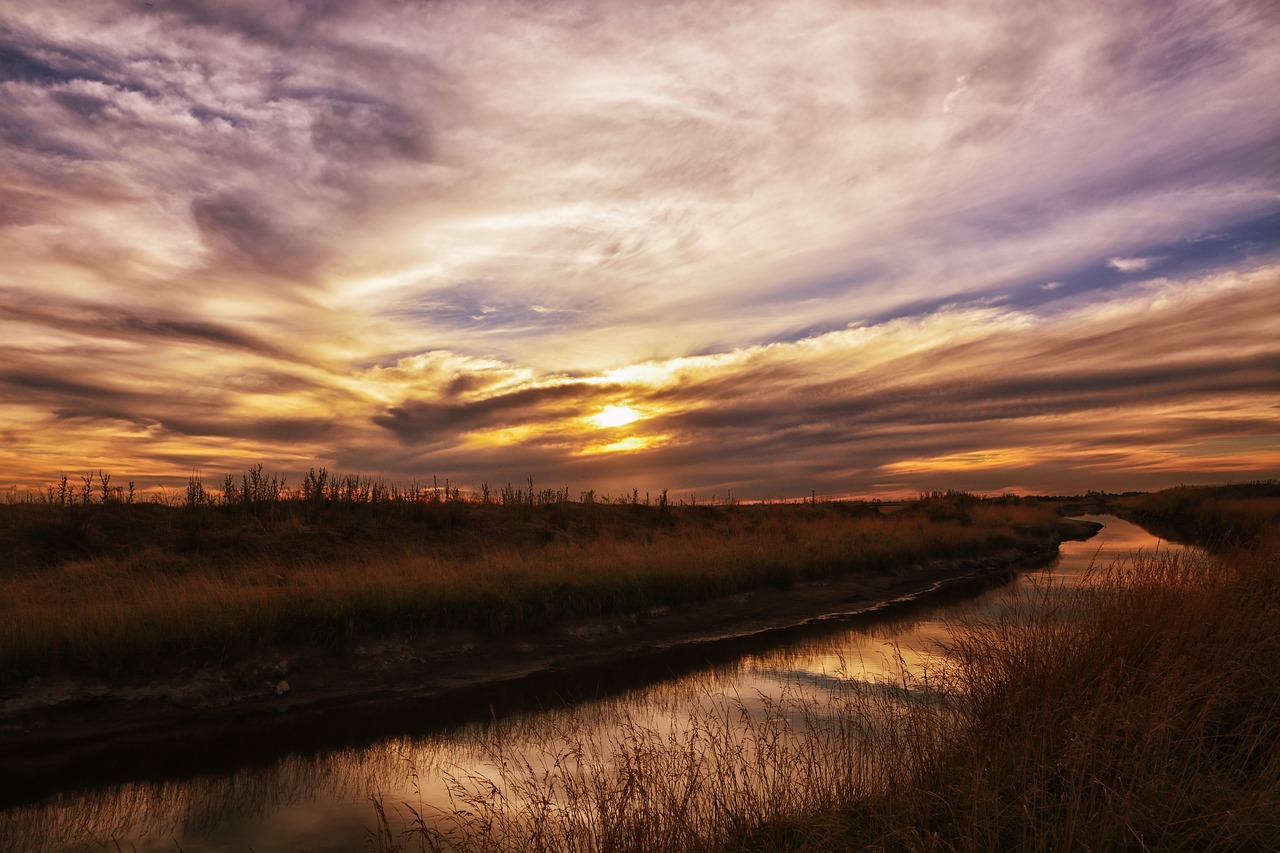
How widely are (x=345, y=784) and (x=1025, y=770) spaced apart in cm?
803

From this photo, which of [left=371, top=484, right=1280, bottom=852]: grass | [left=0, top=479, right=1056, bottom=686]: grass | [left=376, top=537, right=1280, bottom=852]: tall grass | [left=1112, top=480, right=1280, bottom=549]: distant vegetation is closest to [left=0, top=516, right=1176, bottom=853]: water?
[left=376, top=537, right=1280, bottom=852]: tall grass

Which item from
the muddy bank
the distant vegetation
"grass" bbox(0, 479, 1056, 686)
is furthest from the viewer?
the distant vegetation

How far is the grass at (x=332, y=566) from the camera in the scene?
13.6m

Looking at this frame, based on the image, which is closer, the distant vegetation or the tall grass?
the tall grass

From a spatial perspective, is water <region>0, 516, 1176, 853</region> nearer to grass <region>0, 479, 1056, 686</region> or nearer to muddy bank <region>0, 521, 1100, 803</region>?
muddy bank <region>0, 521, 1100, 803</region>

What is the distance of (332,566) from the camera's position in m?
21.6

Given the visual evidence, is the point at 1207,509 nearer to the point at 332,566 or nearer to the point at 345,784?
the point at 332,566

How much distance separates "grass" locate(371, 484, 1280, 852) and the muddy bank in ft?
11.5

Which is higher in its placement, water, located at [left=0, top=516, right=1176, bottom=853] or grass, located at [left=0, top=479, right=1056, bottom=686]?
grass, located at [left=0, top=479, right=1056, bottom=686]

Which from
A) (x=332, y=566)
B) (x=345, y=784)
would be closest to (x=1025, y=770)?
(x=345, y=784)

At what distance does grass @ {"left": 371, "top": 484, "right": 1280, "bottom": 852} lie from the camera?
5.09 meters

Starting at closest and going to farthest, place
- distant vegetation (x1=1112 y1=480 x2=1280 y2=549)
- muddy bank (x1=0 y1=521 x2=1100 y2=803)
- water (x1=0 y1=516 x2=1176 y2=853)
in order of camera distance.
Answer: water (x1=0 y1=516 x2=1176 y2=853), muddy bank (x1=0 y1=521 x2=1100 y2=803), distant vegetation (x1=1112 y1=480 x2=1280 y2=549)

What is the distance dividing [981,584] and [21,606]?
93.4ft

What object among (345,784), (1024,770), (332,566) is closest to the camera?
(1024,770)
